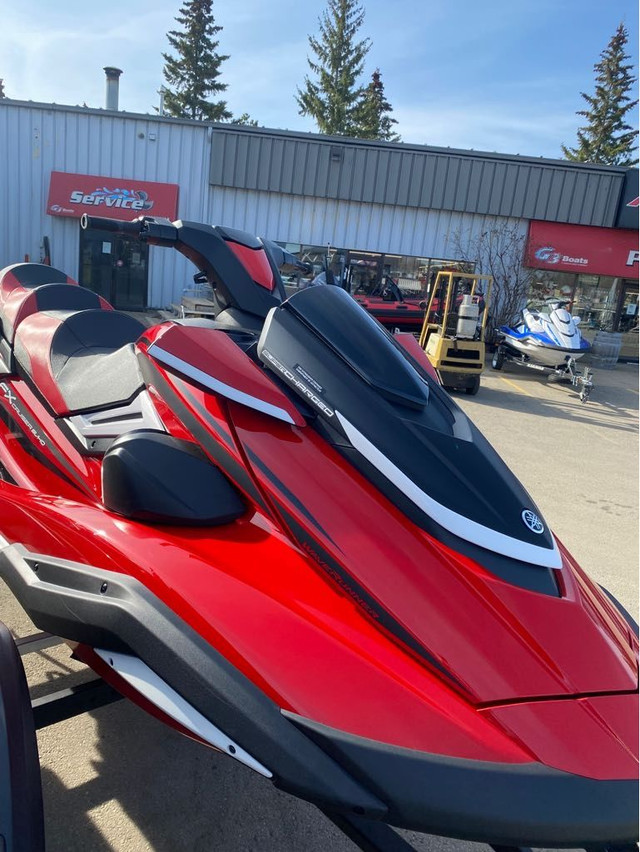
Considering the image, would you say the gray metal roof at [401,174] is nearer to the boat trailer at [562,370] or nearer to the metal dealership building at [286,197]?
the metal dealership building at [286,197]

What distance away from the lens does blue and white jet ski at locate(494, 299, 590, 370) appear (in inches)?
400

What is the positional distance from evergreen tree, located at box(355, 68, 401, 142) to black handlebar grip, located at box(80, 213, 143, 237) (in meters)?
33.6

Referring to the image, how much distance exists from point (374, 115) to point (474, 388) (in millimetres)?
30760

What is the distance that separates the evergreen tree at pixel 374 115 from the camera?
105 ft

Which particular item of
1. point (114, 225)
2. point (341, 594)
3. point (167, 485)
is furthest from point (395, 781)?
point (114, 225)

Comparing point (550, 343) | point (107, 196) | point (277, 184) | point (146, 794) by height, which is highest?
point (277, 184)

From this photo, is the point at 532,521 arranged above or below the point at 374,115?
below

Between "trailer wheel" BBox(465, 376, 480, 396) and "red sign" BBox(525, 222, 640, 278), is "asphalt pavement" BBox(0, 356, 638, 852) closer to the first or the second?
"trailer wheel" BBox(465, 376, 480, 396)

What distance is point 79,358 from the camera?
84.2 inches

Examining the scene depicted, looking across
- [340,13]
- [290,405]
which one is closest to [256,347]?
[290,405]

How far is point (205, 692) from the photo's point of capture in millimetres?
1221

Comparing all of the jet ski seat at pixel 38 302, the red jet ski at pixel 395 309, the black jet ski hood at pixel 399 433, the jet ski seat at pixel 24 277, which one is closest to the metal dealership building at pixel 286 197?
the red jet ski at pixel 395 309

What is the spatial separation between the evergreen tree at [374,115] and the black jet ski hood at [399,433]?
3417cm

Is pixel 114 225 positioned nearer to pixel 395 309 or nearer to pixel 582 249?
pixel 395 309
